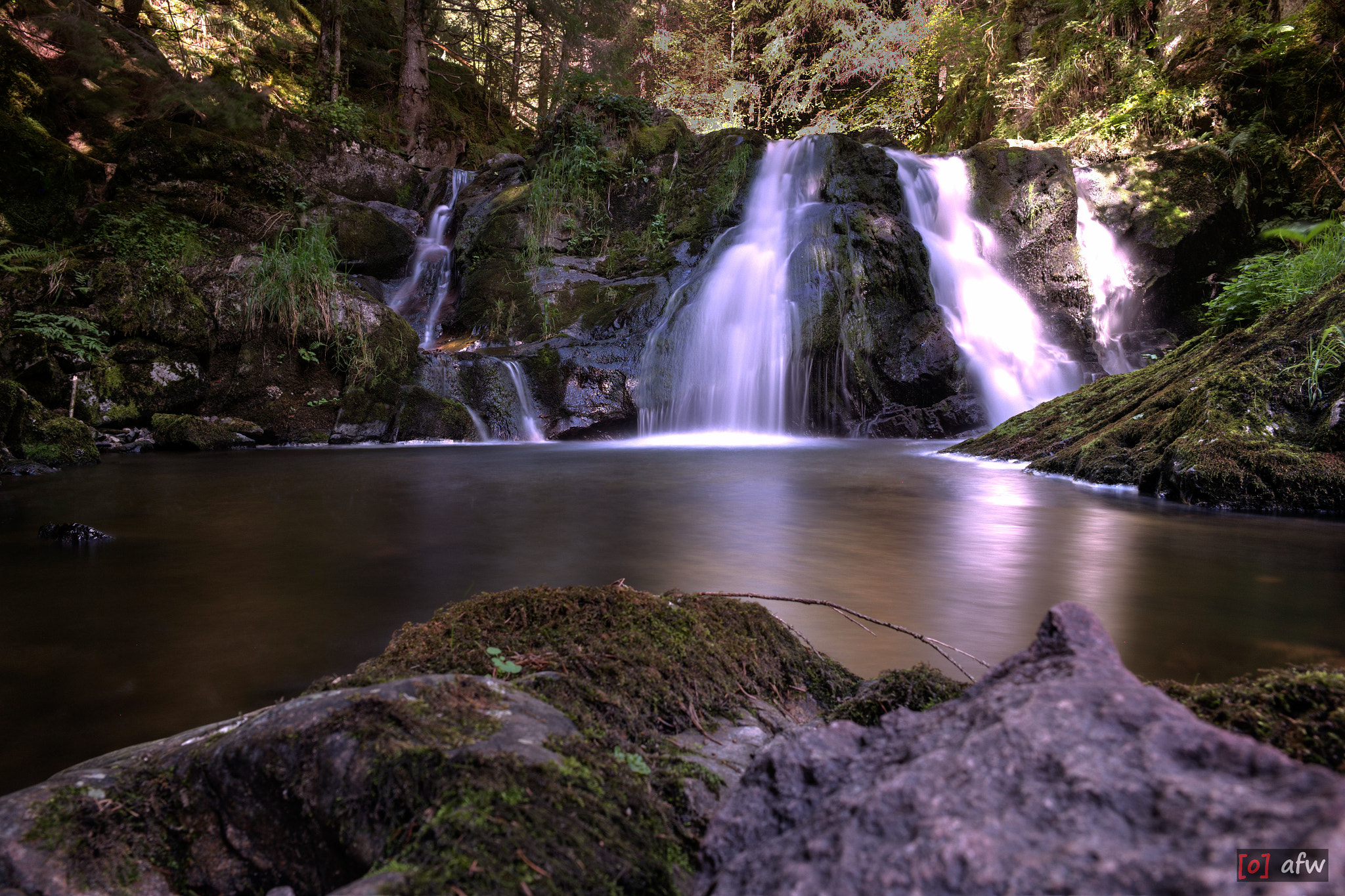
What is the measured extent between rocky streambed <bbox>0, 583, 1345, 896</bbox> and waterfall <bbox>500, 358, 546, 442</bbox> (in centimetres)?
1009

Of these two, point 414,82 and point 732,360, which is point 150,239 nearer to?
point 732,360

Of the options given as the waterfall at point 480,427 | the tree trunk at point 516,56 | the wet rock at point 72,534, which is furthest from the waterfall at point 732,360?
the tree trunk at point 516,56

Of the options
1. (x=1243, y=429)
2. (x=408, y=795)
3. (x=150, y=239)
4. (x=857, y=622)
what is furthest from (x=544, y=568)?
(x=150, y=239)

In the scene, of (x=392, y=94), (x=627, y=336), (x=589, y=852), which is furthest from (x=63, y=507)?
(x=392, y=94)

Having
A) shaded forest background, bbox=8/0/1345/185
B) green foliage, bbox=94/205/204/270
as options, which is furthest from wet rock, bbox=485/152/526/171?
green foliage, bbox=94/205/204/270

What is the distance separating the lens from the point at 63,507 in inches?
215

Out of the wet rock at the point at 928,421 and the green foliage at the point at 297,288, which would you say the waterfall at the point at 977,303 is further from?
the green foliage at the point at 297,288

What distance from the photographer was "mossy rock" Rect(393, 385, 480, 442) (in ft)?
35.5

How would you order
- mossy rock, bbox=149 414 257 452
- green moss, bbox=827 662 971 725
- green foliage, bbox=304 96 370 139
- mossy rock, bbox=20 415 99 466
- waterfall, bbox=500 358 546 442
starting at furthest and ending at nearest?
1. green foliage, bbox=304 96 370 139
2. waterfall, bbox=500 358 546 442
3. mossy rock, bbox=149 414 257 452
4. mossy rock, bbox=20 415 99 466
5. green moss, bbox=827 662 971 725

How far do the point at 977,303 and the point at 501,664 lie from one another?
1382cm

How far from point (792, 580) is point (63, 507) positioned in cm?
572

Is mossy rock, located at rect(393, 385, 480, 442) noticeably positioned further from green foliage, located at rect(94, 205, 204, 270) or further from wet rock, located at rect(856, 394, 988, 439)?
wet rock, located at rect(856, 394, 988, 439)

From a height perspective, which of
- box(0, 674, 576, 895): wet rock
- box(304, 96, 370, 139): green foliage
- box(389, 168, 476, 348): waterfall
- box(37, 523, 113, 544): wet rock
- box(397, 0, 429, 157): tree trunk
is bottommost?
box(37, 523, 113, 544): wet rock

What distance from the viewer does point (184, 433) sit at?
9211 mm
